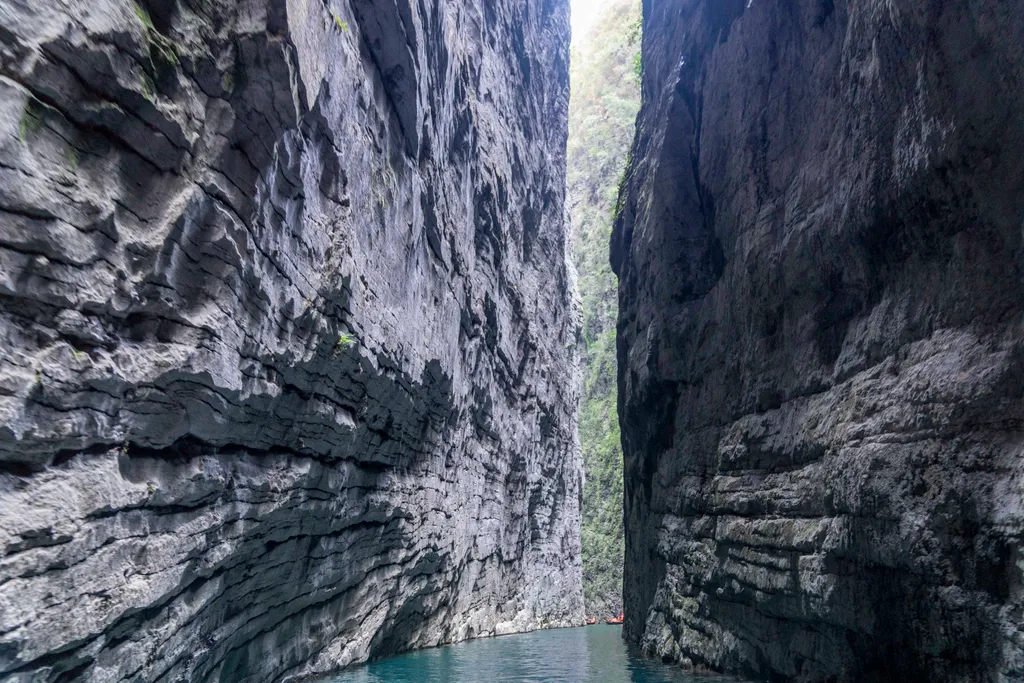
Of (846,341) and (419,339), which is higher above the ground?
(419,339)

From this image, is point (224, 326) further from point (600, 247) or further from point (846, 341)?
point (600, 247)

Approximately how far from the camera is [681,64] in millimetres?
12773

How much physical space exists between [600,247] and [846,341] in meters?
50.1

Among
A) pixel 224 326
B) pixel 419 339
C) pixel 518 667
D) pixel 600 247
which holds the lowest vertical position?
pixel 518 667

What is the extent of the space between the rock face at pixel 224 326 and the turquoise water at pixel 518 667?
0.81m

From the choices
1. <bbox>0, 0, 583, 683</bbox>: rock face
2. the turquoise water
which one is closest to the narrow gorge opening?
<bbox>0, 0, 583, 683</bbox>: rock face

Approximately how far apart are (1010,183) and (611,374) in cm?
4667

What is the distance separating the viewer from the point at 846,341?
7.00m

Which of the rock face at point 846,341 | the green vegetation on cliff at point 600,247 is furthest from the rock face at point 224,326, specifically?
the green vegetation on cliff at point 600,247

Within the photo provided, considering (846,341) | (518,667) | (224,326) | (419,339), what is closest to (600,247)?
(419,339)

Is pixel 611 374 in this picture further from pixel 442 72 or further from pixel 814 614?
pixel 814 614

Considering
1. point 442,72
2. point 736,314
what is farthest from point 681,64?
point 736,314

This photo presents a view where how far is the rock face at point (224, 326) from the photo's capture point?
450cm

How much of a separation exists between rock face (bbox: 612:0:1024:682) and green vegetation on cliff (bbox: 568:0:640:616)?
2706 cm
